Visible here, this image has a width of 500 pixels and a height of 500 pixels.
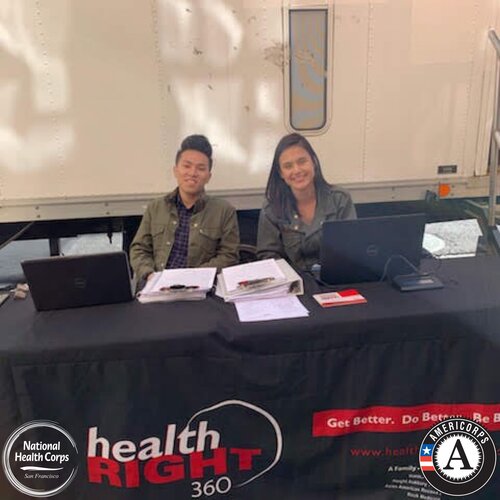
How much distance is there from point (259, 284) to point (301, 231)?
79 centimetres

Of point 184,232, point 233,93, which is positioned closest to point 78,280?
point 184,232

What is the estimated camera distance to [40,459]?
65.4 inches

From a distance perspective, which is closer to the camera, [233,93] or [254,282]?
[254,282]

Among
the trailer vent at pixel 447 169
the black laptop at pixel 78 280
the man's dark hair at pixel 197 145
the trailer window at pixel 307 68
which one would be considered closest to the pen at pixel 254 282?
the black laptop at pixel 78 280

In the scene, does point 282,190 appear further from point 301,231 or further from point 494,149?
point 494,149

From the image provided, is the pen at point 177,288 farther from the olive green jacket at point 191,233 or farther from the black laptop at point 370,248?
the olive green jacket at point 191,233

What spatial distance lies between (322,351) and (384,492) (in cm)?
58

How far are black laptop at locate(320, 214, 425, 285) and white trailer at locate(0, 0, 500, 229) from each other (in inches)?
57.9

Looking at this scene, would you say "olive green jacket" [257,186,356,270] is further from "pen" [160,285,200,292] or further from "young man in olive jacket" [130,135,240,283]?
"pen" [160,285,200,292]

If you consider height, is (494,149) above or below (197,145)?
below

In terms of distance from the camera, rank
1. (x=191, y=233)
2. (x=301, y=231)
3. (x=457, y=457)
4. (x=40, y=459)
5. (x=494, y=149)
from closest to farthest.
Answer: (x=40, y=459) → (x=457, y=457) → (x=301, y=231) → (x=191, y=233) → (x=494, y=149)

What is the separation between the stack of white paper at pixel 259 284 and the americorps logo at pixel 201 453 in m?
0.42

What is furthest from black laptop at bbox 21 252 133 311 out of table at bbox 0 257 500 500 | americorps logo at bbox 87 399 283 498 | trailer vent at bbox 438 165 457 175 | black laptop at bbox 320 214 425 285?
trailer vent at bbox 438 165 457 175

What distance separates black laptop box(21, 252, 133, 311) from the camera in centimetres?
180
